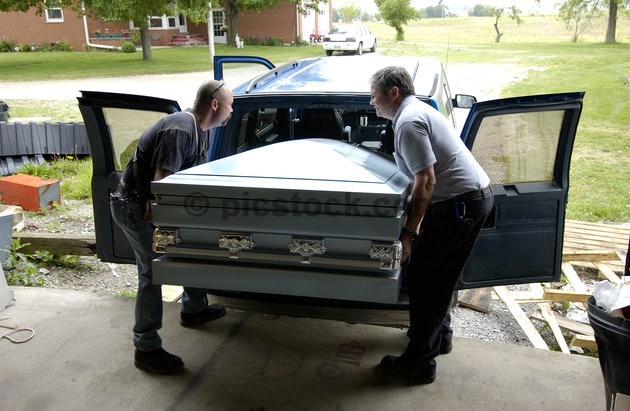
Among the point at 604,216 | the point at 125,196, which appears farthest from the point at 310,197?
the point at 604,216

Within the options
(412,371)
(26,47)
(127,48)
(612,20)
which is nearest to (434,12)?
(612,20)

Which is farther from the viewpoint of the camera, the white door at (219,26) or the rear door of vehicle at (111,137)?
the white door at (219,26)

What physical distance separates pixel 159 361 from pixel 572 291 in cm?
313

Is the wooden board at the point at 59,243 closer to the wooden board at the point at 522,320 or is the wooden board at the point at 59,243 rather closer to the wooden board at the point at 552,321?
the wooden board at the point at 522,320

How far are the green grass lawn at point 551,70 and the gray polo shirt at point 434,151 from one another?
2937mm

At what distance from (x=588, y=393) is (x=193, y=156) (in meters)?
2.42

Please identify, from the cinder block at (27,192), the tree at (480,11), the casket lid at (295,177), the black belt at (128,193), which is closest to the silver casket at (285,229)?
the casket lid at (295,177)

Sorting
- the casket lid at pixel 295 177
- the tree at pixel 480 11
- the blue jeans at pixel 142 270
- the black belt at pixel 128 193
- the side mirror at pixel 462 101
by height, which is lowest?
the blue jeans at pixel 142 270

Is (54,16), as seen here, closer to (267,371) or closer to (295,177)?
(267,371)

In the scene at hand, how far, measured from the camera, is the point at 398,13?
34.2 meters

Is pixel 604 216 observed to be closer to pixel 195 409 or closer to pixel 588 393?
pixel 588 393

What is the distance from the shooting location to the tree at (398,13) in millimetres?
34188

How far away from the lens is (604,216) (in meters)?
6.16

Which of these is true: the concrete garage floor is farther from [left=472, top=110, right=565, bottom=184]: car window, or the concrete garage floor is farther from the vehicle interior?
the vehicle interior
